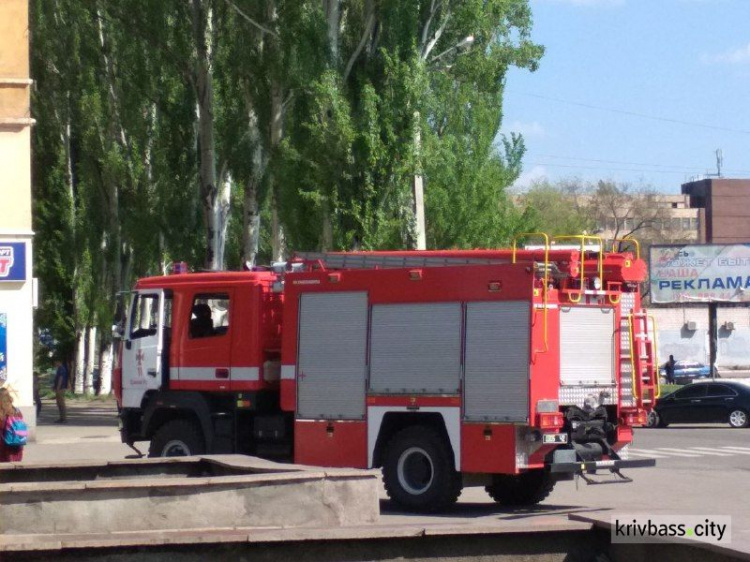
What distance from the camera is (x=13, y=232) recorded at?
25.2 metres

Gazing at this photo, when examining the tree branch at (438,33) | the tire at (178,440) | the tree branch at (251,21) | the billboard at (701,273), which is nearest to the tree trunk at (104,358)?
the tree branch at (251,21)

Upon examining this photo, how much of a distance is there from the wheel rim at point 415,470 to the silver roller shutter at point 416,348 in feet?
2.44

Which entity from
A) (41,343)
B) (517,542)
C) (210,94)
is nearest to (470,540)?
(517,542)

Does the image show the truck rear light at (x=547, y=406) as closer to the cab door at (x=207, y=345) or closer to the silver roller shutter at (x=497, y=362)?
the silver roller shutter at (x=497, y=362)

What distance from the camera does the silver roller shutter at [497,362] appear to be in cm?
1337

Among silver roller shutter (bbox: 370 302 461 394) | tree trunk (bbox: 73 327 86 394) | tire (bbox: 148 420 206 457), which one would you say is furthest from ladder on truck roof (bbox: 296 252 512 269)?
tree trunk (bbox: 73 327 86 394)

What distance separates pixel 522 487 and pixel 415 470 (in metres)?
1.62

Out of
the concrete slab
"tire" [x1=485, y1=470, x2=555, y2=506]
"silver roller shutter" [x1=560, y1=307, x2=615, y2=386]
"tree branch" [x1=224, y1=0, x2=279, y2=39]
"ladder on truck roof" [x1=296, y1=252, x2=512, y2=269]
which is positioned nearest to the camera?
the concrete slab

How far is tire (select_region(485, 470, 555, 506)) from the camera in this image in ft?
49.4

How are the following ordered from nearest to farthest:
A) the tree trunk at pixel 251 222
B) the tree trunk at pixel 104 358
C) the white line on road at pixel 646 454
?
the white line on road at pixel 646 454 < the tree trunk at pixel 251 222 < the tree trunk at pixel 104 358

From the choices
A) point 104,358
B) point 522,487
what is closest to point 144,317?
point 522,487

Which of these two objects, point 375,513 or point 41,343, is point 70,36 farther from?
point 375,513

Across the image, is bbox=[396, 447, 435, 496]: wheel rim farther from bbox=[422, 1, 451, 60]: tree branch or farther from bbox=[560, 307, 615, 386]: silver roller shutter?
bbox=[422, 1, 451, 60]: tree branch

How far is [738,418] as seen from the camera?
1310 inches
